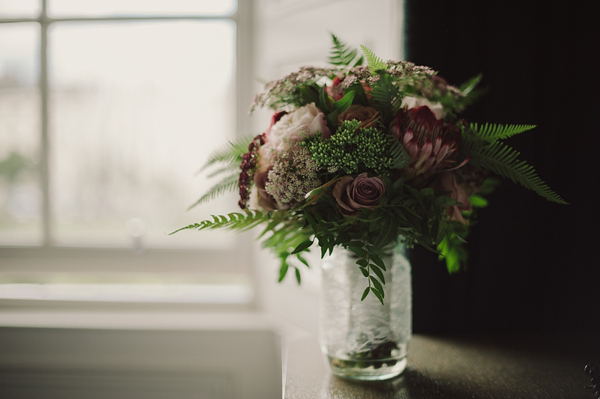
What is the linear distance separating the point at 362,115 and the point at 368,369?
1.46 ft

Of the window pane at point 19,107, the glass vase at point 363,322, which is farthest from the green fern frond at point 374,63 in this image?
the window pane at point 19,107

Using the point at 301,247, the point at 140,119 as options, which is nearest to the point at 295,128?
the point at 301,247

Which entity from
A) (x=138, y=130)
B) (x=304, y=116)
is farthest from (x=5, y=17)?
(x=304, y=116)

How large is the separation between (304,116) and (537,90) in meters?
0.61

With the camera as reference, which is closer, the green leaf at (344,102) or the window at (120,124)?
the green leaf at (344,102)

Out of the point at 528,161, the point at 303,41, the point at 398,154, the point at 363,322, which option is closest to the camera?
the point at 398,154

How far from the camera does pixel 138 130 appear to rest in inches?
62.4

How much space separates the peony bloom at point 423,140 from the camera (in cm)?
68

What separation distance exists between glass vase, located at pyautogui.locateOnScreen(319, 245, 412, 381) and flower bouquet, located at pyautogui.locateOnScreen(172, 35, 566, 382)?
80 mm

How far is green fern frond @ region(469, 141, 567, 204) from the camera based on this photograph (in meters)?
0.72

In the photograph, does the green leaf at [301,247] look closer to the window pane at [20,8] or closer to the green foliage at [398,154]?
the green foliage at [398,154]

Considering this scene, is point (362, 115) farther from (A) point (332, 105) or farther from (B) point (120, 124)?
(B) point (120, 124)

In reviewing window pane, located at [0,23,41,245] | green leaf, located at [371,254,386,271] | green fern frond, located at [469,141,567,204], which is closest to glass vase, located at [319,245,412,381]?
green leaf, located at [371,254,386,271]

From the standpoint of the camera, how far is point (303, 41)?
1313 millimetres
